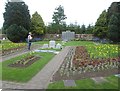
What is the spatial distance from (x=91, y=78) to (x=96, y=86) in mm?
1457

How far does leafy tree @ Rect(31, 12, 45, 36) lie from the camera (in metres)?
56.4

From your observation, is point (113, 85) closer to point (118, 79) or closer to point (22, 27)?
point (118, 79)

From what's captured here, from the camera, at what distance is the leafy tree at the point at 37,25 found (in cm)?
5644

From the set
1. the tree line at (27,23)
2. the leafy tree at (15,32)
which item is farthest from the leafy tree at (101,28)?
the leafy tree at (15,32)

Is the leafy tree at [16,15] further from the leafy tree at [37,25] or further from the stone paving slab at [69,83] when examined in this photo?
the stone paving slab at [69,83]

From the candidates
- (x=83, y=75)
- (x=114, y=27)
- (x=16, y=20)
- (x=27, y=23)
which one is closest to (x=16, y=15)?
(x=16, y=20)

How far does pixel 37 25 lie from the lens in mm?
57094

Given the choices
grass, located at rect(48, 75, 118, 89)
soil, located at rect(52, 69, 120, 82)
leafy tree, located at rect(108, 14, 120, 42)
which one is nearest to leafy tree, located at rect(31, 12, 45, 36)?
leafy tree, located at rect(108, 14, 120, 42)

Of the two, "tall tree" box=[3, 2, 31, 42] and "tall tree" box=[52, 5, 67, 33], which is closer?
"tall tree" box=[3, 2, 31, 42]

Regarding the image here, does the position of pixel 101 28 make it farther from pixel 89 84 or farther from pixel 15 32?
pixel 89 84

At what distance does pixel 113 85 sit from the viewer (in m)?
9.32

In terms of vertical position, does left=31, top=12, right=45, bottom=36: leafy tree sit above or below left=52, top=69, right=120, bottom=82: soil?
above

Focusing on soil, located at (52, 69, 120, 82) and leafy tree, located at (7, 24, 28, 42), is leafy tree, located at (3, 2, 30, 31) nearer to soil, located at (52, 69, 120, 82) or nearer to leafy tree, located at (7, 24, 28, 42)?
leafy tree, located at (7, 24, 28, 42)

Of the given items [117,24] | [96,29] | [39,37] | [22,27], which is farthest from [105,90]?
[39,37]
